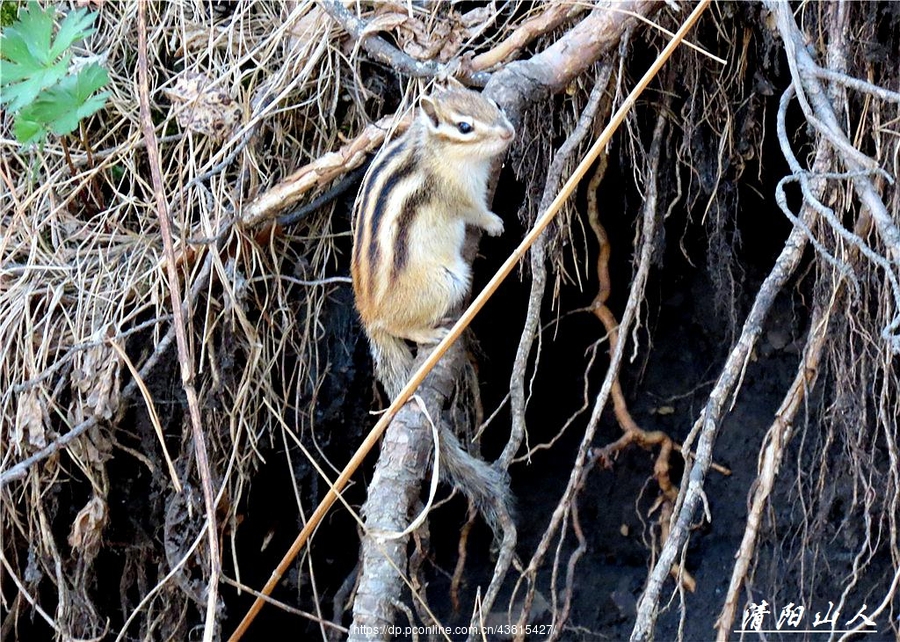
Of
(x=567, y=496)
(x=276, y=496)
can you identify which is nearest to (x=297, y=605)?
(x=276, y=496)

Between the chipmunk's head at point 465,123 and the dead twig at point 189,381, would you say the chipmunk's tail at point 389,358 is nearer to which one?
the chipmunk's head at point 465,123

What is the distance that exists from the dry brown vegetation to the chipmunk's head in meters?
0.07

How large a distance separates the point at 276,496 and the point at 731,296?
1735mm

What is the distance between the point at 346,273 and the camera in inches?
119

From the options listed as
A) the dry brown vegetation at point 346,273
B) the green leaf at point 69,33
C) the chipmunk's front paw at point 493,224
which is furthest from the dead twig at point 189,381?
the chipmunk's front paw at point 493,224

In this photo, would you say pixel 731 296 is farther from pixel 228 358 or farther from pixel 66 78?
pixel 66 78

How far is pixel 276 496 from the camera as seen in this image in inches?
131

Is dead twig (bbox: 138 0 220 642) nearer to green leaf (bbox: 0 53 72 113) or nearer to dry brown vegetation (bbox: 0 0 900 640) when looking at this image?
green leaf (bbox: 0 53 72 113)

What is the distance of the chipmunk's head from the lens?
2371mm

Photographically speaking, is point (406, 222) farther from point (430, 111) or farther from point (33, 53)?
point (33, 53)

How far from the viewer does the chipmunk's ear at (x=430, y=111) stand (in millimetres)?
2496

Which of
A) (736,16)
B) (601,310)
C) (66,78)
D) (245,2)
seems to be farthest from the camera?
(601,310)

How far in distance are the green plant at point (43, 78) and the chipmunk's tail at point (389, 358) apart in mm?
979

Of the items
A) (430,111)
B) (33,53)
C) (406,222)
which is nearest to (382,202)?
(406,222)
